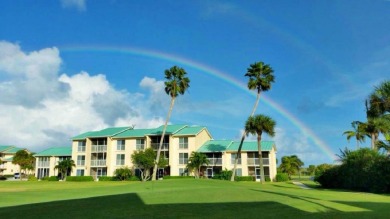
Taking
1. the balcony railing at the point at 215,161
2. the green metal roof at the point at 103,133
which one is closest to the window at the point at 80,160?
the green metal roof at the point at 103,133

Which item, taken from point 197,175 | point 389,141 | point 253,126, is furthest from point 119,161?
point 389,141

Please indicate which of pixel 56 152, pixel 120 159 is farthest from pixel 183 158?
pixel 56 152

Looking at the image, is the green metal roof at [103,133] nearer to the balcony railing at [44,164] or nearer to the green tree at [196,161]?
the balcony railing at [44,164]

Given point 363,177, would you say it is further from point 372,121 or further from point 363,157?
point 372,121

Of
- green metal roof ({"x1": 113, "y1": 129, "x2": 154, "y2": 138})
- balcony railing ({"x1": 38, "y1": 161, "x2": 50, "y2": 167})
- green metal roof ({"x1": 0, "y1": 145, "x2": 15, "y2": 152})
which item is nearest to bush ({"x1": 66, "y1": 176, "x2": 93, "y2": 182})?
green metal roof ({"x1": 113, "y1": 129, "x2": 154, "y2": 138})

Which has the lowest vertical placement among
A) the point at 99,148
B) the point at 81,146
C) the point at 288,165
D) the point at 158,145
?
the point at 288,165

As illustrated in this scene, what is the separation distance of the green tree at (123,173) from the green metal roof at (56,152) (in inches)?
681

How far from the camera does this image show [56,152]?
7431 centimetres

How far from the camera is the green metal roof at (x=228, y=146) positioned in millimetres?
59772

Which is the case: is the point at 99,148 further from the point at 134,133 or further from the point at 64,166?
the point at 134,133

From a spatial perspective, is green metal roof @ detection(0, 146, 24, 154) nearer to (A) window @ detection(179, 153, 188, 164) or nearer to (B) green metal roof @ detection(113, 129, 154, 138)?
(B) green metal roof @ detection(113, 129, 154, 138)

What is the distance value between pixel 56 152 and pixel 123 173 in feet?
75.1

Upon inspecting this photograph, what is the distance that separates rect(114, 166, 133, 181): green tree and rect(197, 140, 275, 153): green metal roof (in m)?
12.4

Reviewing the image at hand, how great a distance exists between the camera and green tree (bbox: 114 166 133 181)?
59312 millimetres
